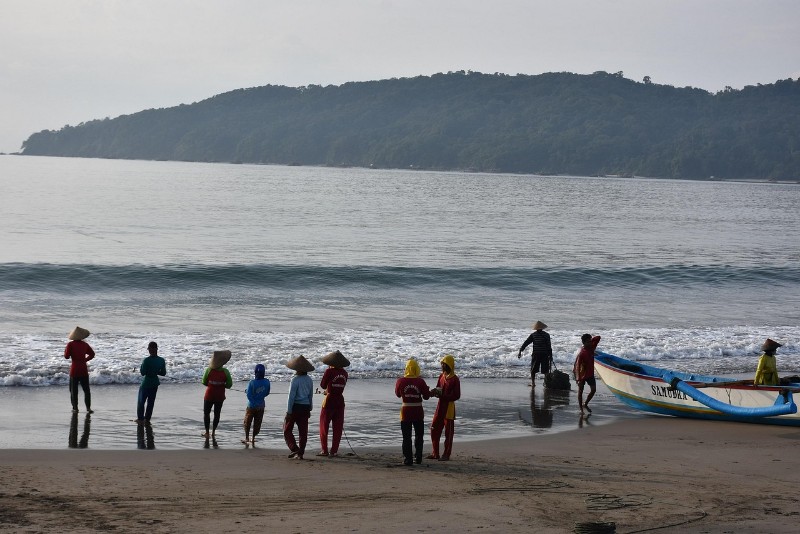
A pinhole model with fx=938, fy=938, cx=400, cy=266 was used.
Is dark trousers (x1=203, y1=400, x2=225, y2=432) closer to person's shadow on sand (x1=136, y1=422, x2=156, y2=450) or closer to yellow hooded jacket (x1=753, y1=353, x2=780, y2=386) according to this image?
person's shadow on sand (x1=136, y1=422, x2=156, y2=450)

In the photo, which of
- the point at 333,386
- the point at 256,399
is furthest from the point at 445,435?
the point at 256,399

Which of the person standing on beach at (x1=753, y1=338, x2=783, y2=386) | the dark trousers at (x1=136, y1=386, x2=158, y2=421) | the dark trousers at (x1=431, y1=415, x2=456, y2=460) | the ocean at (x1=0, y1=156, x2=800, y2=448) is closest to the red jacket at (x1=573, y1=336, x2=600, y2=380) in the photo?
the person standing on beach at (x1=753, y1=338, x2=783, y2=386)

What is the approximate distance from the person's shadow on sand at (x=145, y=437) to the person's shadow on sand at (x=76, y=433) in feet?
2.43

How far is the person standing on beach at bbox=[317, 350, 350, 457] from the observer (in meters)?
13.1

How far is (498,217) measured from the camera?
76.4 metres

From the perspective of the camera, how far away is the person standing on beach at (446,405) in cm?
1286

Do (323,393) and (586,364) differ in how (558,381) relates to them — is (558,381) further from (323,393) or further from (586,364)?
(323,393)

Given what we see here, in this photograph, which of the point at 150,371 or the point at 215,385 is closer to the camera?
the point at 215,385

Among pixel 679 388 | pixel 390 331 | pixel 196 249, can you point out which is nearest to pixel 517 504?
pixel 679 388

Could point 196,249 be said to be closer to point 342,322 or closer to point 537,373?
point 342,322

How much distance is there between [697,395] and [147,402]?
30.5 ft

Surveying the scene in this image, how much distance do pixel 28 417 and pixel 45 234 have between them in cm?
3878

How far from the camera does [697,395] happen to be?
1616cm

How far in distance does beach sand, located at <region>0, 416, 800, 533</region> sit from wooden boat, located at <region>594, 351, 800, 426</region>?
103 cm
